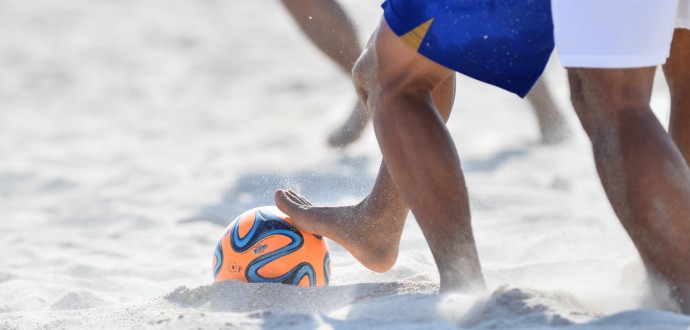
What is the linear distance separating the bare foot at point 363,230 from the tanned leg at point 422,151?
0.47 meters

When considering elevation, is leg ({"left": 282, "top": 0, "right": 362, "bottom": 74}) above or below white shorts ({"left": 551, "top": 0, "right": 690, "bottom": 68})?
below

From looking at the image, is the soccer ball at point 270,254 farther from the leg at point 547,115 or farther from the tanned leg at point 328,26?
the leg at point 547,115

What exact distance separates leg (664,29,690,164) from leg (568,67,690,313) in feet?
2.12

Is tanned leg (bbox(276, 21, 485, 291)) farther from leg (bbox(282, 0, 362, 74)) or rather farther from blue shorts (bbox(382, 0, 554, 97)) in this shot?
leg (bbox(282, 0, 362, 74))

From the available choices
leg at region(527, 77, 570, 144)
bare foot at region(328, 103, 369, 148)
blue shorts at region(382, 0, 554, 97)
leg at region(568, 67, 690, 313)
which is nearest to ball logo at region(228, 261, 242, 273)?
blue shorts at region(382, 0, 554, 97)

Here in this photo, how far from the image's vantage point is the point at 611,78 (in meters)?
2.21

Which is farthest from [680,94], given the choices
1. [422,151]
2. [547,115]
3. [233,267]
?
[547,115]

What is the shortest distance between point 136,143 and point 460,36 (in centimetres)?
408

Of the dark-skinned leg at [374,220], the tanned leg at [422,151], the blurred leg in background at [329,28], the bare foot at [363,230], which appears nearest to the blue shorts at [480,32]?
the tanned leg at [422,151]

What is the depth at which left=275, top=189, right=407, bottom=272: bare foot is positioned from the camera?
9.70 feet

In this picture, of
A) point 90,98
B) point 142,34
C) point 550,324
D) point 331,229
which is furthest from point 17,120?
point 550,324

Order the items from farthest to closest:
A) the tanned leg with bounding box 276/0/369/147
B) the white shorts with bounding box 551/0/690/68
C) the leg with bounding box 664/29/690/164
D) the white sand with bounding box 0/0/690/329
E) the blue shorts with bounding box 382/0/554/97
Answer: the tanned leg with bounding box 276/0/369/147 → the leg with bounding box 664/29/690/164 → the white sand with bounding box 0/0/690/329 → the blue shorts with bounding box 382/0/554/97 → the white shorts with bounding box 551/0/690/68

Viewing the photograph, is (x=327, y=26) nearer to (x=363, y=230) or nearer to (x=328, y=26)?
(x=328, y=26)

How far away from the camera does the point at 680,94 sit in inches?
113
